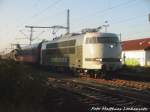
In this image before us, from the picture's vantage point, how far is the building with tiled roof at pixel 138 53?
58906 mm

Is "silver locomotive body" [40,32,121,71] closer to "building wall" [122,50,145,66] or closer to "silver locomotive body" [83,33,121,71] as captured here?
"silver locomotive body" [83,33,121,71]

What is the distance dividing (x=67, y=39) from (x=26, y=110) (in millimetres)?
23198

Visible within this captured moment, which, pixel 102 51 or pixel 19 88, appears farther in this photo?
pixel 102 51

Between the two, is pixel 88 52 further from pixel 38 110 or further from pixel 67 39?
pixel 38 110

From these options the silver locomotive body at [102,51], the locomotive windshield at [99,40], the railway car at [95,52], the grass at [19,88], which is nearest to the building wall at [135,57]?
the railway car at [95,52]

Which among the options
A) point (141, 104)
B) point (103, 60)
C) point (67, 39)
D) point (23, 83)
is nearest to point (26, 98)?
point (23, 83)

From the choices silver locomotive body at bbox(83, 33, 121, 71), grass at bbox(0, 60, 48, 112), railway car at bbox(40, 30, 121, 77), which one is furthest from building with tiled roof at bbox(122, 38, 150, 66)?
grass at bbox(0, 60, 48, 112)

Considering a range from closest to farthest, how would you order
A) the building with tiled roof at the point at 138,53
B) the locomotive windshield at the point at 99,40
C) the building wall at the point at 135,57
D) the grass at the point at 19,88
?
the grass at the point at 19,88 < the locomotive windshield at the point at 99,40 < the building with tiled roof at the point at 138,53 < the building wall at the point at 135,57

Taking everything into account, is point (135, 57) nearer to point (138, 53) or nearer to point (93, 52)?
point (138, 53)

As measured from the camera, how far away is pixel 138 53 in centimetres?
6200

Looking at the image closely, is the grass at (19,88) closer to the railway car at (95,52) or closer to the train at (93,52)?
the train at (93,52)

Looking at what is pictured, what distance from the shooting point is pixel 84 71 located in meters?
30.8

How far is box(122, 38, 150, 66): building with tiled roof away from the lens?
58.9 meters

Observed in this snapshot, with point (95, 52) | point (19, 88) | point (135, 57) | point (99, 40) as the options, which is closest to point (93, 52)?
point (95, 52)
